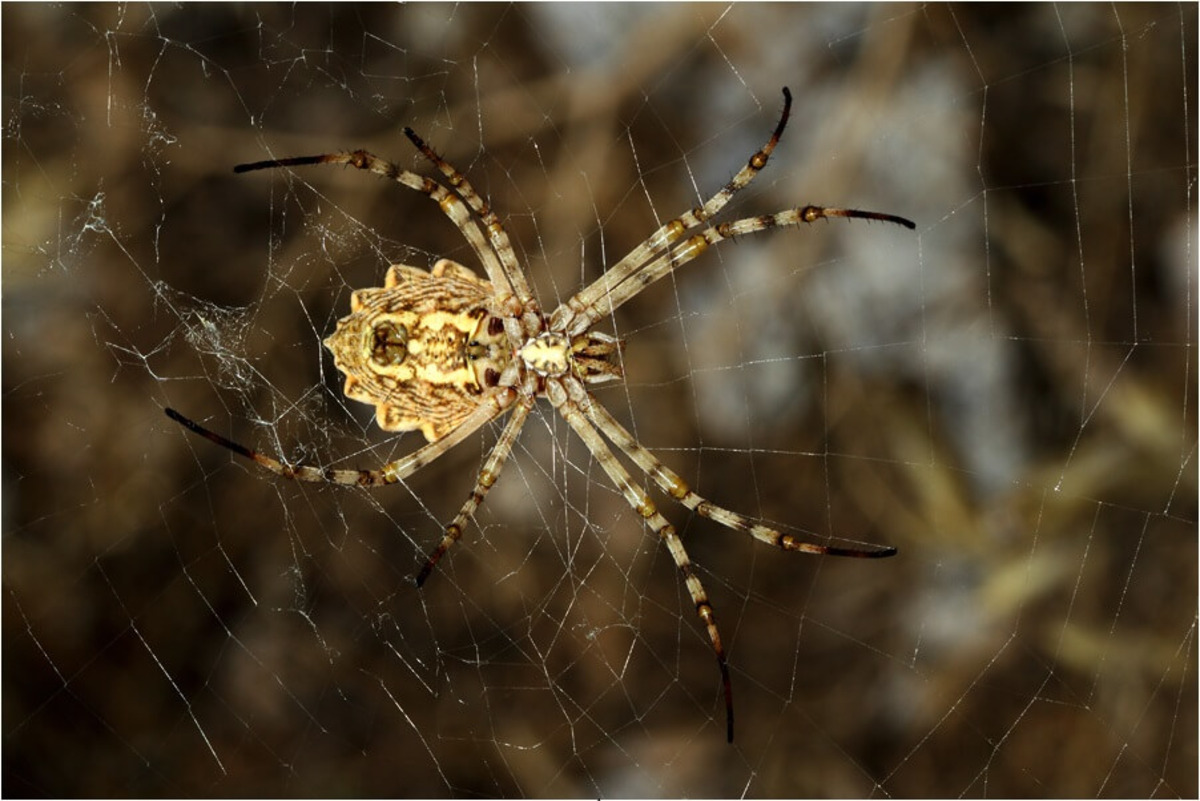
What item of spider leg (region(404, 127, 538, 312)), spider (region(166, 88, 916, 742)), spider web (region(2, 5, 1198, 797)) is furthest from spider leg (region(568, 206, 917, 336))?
spider web (region(2, 5, 1198, 797))

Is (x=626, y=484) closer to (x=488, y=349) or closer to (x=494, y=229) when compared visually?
(x=488, y=349)

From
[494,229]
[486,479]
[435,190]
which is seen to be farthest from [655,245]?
[486,479]

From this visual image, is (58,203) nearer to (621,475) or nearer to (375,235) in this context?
(375,235)

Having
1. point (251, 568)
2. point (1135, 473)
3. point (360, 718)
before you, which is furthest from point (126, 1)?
point (1135, 473)

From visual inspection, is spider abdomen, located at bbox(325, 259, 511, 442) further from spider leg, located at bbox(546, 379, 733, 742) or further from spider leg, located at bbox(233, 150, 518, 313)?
spider leg, located at bbox(546, 379, 733, 742)

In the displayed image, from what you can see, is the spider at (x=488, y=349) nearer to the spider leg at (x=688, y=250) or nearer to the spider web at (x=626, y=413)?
the spider leg at (x=688, y=250)

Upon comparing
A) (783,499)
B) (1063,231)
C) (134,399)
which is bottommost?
(783,499)

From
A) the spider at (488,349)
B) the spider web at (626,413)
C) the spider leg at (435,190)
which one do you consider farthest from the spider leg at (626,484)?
the spider web at (626,413)
